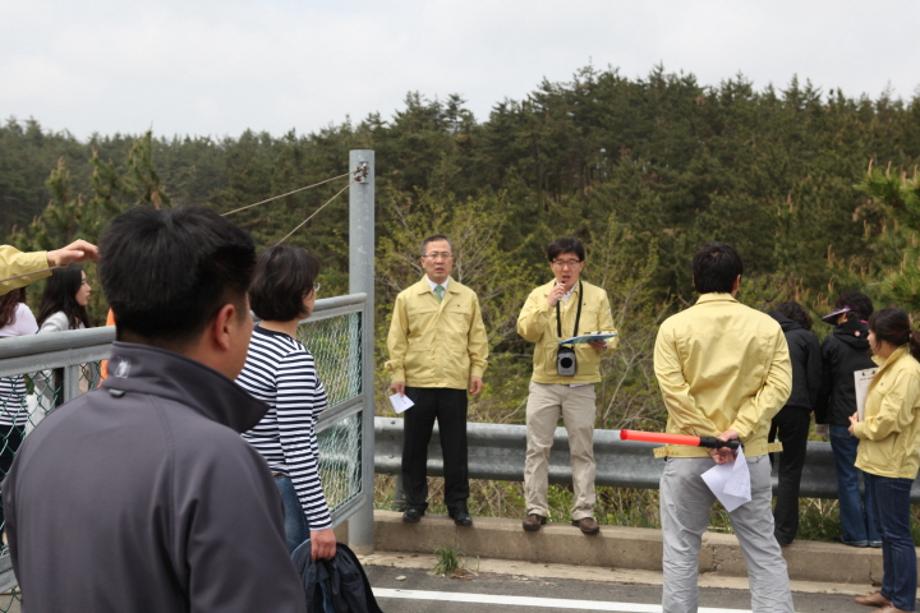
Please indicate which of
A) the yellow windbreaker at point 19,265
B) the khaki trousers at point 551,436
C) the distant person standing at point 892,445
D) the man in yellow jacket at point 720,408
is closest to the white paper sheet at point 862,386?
the distant person standing at point 892,445

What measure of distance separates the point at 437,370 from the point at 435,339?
0.19 metres

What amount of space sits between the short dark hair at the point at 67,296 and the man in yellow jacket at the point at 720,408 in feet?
9.86

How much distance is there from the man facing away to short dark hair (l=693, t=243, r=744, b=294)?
Answer: 3.27 m

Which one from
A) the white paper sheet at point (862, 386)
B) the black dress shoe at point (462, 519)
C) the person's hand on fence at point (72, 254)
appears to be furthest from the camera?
the black dress shoe at point (462, 519)

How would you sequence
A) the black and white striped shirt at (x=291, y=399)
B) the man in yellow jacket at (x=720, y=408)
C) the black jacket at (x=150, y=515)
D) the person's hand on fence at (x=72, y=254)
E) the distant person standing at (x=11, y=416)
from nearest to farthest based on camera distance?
1. the black jacket at (x=150, y=515)
2. the distant person standing at (x=11, y=416)
3. the black and white striped shirt at (x=291, y=399)
4. the person's hand on fence at (x=72, y=254)
5. the man in yellow jacket at (x=720, y=408)

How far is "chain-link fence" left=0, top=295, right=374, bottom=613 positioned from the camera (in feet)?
9.07

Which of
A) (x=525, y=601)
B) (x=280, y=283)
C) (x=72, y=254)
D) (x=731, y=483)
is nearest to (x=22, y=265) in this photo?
(x=72, y=254)

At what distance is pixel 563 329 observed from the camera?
6.29m

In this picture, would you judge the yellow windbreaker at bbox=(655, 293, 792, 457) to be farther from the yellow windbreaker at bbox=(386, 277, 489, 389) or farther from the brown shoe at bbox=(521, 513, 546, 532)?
the yellow windbreaker at bbox=(386, 277, 489, 389)

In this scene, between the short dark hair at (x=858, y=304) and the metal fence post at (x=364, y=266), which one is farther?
the short dark hair at (x=858, y=304)

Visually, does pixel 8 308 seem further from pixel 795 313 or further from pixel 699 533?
pixel 795 313

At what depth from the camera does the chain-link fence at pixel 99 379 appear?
2.76 metres

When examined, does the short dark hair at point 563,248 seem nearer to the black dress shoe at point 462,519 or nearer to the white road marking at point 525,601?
the black dress shoe at point 462,519

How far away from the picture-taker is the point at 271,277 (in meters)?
3.39
